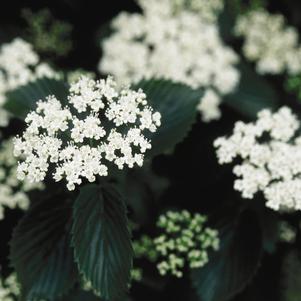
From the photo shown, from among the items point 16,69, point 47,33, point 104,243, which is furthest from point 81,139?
point 47,33

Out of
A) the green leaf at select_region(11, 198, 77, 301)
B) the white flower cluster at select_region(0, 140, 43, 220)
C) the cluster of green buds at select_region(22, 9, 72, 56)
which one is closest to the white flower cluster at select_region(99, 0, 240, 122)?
the cluster of green buds at select_region(22, 9, 72, 56)

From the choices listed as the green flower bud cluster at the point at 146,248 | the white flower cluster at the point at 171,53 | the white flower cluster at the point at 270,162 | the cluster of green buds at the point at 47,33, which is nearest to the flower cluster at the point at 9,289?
the green flower bud cluster at the point at 146,248

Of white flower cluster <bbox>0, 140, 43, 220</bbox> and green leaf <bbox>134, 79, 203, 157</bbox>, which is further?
white flower cluster <bbox>0, 140, 43, 220</bbox>

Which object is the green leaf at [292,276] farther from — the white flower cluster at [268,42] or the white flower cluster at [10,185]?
the white flower cluster at [10,185]

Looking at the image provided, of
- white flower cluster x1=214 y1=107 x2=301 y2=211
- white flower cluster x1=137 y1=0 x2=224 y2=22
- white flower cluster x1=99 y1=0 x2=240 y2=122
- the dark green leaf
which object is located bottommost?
the dark green leaf

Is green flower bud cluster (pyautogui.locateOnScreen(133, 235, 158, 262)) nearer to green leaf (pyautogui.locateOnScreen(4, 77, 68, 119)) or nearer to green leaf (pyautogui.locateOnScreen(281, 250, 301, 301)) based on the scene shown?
green leaf (pyautogui.locateOnScreen(4, 77, 68, 119))

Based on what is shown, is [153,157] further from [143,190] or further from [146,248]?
[146,248]
